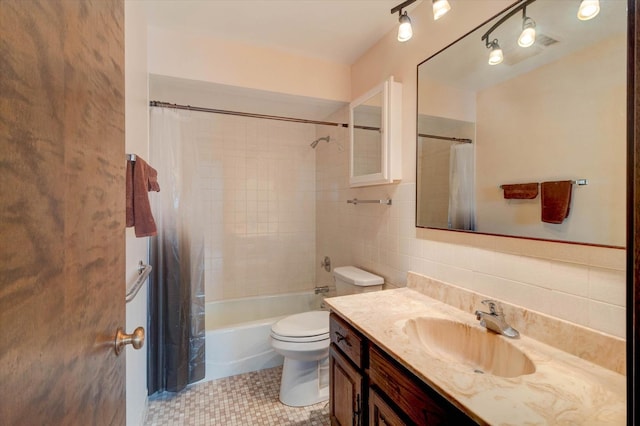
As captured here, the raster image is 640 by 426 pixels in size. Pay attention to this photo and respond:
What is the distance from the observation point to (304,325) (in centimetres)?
195

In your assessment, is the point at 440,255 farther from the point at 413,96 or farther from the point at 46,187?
the point at 46,187

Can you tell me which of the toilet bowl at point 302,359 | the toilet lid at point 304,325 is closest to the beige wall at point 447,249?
the toilet lid at point 304,325

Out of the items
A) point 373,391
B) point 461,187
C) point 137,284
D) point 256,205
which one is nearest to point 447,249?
point 461,187

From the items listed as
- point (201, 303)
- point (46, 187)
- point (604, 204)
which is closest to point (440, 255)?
point (604, 204)

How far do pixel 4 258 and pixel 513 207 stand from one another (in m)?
1.41

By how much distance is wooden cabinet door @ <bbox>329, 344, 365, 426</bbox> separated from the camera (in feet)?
3.82

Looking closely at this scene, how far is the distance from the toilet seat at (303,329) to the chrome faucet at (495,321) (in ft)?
3.30

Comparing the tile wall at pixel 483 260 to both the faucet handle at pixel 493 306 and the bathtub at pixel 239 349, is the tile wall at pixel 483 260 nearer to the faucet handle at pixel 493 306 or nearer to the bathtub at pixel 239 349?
the faucet handle at pixel 493 306

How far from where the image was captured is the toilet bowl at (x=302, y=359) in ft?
5.89

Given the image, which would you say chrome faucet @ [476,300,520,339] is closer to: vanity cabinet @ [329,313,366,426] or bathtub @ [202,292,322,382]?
vanity cabinet @ [329,313,366,426]

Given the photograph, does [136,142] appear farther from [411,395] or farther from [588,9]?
[588,9]

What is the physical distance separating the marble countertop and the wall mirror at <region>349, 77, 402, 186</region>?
3.39 feet

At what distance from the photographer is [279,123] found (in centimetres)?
300

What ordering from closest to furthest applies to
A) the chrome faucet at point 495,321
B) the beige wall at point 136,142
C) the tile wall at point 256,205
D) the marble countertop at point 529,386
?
the marble countertop at point 529,386
the chrome faucet at point 495,321
the beige wall at point 136,142
the tile wall at point 256,205
